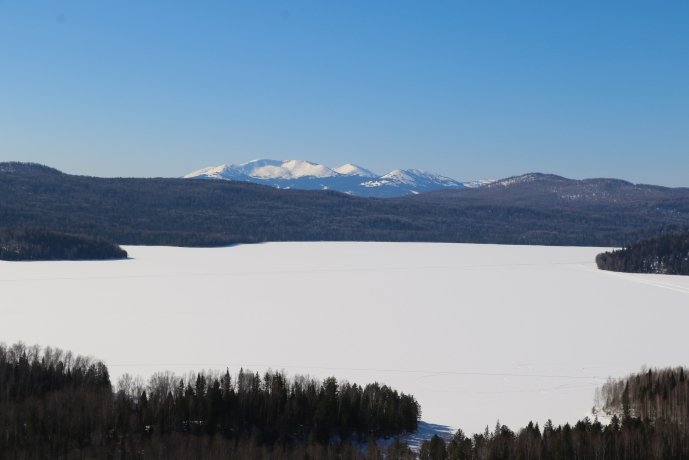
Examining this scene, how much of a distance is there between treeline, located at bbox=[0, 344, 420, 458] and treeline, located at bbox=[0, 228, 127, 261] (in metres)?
91.3

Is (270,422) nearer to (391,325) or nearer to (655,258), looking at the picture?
(391,325)

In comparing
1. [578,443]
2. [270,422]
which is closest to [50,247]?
[270,422]

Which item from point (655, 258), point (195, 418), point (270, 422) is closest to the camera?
point (195, 418)

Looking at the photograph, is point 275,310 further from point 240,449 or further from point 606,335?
point 240,449

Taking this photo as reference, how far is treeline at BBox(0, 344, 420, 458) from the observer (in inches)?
1067

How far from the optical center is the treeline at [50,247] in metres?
121

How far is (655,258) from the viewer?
120 m

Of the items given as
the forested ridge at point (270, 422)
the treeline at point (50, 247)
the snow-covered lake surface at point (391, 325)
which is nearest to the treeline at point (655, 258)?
the snow-covered lake surface at point (391, 325)

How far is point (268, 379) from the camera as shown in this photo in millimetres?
34375

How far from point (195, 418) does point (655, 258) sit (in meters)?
102

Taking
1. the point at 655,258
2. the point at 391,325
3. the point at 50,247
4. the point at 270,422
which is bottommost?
the point at 270,422

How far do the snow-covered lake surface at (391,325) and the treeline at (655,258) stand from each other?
12698mm

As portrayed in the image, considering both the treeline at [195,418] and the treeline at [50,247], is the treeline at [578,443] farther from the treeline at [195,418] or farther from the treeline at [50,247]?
the treeline at [50,247]

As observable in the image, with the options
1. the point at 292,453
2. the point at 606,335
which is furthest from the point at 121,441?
the point at 606,335
